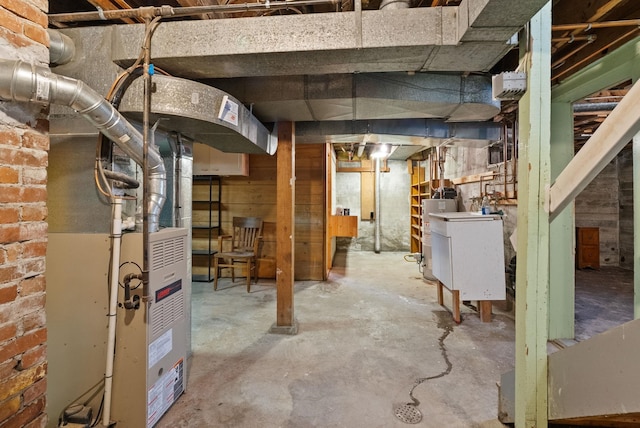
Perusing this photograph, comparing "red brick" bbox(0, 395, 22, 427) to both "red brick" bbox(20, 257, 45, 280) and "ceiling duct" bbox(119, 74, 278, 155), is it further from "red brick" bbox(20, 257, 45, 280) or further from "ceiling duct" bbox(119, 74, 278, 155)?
"ceiling duct" bbox(119, 74, 278, 155)

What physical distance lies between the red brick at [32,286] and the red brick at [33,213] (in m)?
0.24

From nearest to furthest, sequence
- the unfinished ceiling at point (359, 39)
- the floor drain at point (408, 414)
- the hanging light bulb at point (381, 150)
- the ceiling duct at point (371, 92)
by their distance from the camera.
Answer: the unfinished ceiling at point (359, 39) < the floor drain at point (408, 414) < the ceiling duct at point (371, 92) < the hanging light bulb at point (381, 150)

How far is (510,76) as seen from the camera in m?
1.29

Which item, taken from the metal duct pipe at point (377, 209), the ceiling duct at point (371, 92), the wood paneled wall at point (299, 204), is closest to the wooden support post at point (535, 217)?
the ceiling duct at point (371, 92)

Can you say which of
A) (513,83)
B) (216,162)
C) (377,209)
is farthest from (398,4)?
(377,209)

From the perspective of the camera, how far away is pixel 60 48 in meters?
1.49

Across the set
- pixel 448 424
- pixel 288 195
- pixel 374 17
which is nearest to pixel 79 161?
pixel 288 195

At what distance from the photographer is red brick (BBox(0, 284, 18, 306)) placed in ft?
3.34

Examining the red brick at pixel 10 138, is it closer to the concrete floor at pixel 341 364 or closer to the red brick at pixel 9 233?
the red brick at pixel 9 233

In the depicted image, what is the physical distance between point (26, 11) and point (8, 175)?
61 cm

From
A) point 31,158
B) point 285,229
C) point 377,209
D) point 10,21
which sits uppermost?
point 10,21

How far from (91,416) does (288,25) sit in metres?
2.24

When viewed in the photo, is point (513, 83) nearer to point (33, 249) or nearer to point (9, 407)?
point (33, 249)

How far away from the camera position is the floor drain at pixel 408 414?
5.29 feet
